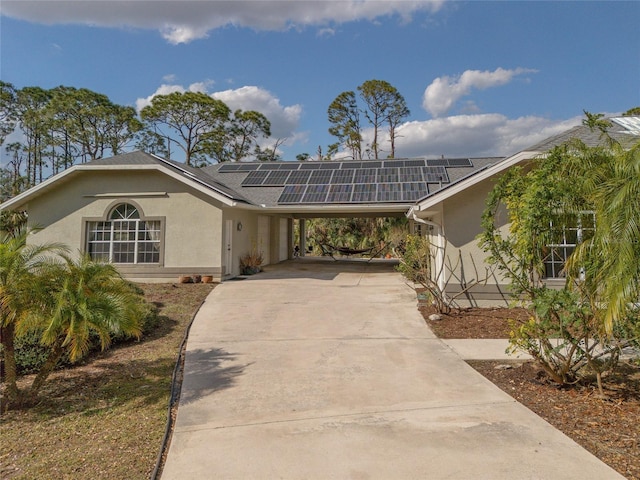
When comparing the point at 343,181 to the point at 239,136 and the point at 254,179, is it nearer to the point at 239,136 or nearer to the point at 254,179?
the point at 254,179

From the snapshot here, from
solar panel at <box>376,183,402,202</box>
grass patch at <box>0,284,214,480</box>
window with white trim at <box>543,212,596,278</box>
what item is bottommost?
grass patch at <box>0,284,214,480</box>

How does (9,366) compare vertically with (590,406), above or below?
above

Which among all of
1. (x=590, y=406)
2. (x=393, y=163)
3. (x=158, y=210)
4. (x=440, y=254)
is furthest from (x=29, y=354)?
(x=393, y=163)

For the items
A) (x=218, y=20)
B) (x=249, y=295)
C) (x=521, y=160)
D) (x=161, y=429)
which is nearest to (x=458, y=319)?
(x=521, y=160)

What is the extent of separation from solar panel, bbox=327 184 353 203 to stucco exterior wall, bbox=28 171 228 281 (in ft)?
15.2

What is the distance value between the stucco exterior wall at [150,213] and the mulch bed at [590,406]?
32.7ft

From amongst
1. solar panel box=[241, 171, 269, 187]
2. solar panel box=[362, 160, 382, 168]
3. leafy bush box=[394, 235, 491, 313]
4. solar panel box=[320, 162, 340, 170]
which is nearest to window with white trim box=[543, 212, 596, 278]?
leafy bush box=[394, 235, 491, 313]

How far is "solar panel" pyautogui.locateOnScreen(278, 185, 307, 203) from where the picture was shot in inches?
620

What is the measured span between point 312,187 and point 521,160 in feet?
31.0

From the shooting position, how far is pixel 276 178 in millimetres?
18422

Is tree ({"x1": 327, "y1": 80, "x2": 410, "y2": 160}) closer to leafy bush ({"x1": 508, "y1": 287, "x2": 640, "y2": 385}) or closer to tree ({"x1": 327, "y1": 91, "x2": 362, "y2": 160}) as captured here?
tree ({"x1": 327, "y1": 91, "x2": 362, "y2": 160})

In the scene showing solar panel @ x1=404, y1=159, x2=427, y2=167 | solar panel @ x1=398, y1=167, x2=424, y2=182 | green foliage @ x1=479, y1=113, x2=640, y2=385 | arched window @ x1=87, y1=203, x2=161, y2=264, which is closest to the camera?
green foliage @ x1=479, y1=113, x2=640, y2=385

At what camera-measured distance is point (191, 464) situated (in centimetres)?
338

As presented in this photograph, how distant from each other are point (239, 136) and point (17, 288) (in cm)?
3691
